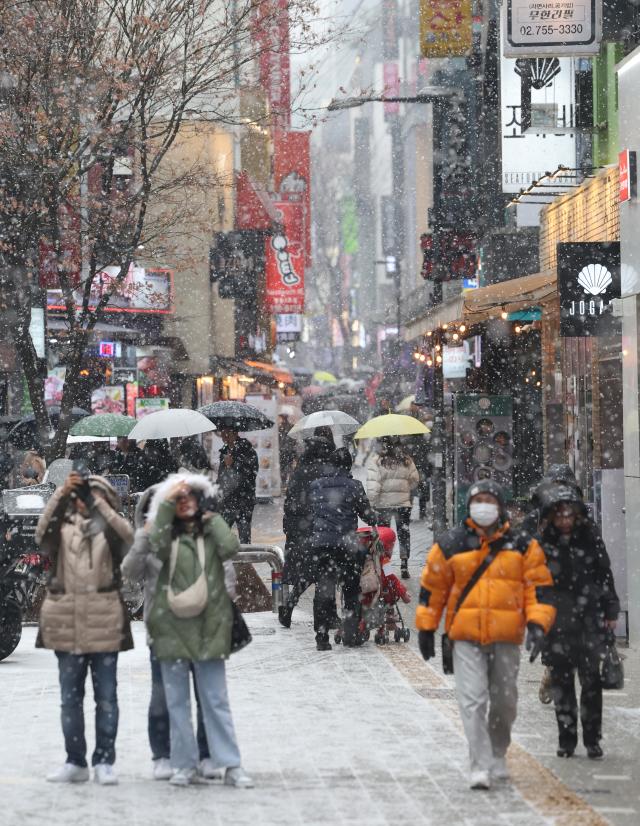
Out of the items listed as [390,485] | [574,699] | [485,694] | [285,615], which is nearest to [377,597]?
[285,615]

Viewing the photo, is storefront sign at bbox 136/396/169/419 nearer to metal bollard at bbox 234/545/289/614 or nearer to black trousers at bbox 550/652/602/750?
metal bollard at bbox 234/545/289/614

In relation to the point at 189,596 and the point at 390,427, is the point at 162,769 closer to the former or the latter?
the point at 189,596

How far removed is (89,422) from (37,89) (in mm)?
4332

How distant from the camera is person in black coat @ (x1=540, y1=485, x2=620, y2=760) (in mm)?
7699

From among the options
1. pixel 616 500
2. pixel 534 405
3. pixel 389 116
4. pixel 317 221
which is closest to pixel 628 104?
pixel 616 500

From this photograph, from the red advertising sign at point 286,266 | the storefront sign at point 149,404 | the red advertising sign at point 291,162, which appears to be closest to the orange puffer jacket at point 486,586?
the storefront sign at point 149,404

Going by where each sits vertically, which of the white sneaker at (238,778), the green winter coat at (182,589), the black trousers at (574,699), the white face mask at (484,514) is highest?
the white face mask at (484,514)

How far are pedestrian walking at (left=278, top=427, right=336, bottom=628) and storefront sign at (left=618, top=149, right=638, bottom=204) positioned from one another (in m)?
3.36

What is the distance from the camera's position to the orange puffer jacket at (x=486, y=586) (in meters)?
6.98

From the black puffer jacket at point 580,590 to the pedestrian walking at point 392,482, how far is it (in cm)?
942

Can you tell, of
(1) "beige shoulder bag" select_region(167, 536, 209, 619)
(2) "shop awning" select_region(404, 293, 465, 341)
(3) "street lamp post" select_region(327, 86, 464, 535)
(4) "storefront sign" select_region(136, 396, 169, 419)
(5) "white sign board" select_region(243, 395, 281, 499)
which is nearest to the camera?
(1) "beige shoulder bag" select_region(167, 536, 209, 619)

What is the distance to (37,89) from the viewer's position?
17.7 metres

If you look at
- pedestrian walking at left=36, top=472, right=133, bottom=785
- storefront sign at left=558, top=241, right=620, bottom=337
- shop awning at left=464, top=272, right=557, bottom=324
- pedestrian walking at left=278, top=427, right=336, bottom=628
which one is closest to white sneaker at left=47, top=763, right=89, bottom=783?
pedestrian walking at left=36, top=472, right=133, bottom=785

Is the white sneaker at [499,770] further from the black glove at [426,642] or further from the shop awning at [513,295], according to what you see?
the shop awning at [513,295]
